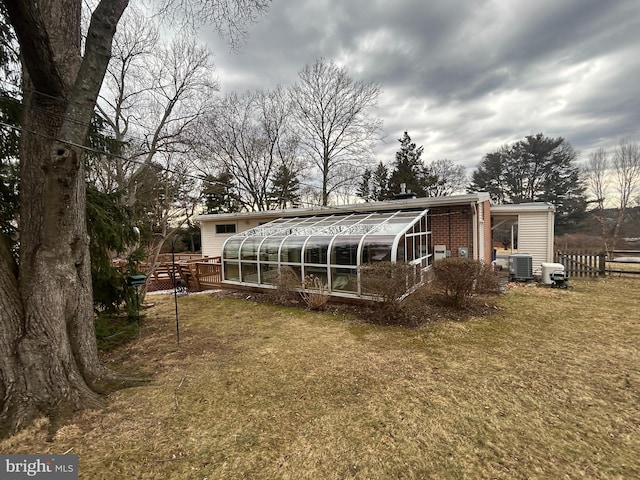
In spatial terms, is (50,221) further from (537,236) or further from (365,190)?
(365,190)

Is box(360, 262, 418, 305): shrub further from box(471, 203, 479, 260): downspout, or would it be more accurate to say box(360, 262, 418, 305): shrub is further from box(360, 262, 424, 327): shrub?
box(471, 203, 479, 260): downspout

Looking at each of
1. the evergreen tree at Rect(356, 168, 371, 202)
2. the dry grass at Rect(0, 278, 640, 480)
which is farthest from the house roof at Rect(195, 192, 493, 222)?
the evergreen tree at Rect(356, 168, 371, 202)

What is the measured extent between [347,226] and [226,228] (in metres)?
9.64

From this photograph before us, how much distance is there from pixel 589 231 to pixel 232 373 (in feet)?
108

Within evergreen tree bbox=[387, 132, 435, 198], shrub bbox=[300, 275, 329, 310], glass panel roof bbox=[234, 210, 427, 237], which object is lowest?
shrub bbox=[300, 275, 329, 310]

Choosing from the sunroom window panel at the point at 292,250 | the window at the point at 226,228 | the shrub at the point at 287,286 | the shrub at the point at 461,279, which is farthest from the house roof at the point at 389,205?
the shrub at the point at 287,286

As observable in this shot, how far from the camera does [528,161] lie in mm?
27312

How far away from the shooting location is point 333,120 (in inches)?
839

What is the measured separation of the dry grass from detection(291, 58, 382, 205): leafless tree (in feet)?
59.8

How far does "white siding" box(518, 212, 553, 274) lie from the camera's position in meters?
10.8

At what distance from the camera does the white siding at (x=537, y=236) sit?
1080 cm

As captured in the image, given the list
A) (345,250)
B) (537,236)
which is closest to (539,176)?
(537,236)

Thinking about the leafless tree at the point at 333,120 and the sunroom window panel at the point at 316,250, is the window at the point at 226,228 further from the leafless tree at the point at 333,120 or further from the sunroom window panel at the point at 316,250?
the leafless tree at the point at 333,120

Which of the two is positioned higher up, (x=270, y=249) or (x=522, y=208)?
(x=522, y=208)
